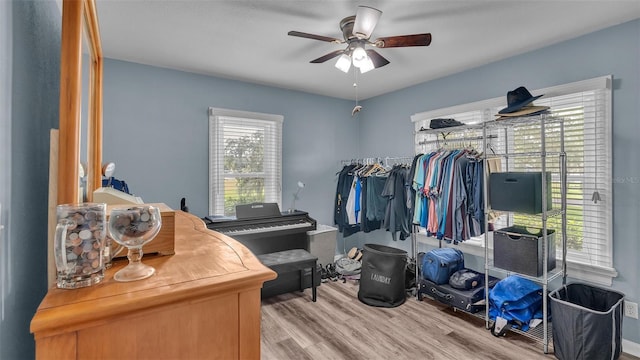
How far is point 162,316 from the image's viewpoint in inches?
21.4

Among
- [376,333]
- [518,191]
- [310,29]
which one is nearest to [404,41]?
[310,29]

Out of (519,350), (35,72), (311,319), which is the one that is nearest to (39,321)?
(35,72)

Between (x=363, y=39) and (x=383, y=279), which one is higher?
(x=363, y=39)

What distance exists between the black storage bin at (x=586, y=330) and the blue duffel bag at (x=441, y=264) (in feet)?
3.04

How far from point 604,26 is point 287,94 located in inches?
124

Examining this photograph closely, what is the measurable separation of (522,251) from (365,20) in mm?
2112

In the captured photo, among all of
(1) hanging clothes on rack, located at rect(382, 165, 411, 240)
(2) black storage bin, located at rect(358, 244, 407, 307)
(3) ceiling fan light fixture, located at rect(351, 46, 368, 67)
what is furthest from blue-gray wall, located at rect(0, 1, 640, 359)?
(3) ceiling fan light fixture, located at rect(351, 46, 368, 67)

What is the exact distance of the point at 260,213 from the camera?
11.6 feet

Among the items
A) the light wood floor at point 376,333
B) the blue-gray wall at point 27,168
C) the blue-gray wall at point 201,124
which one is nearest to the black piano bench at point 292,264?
the light wood floor at point 376,333

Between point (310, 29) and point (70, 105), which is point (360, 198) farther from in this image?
point (70, 105)

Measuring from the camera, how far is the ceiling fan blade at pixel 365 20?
1.83 metres

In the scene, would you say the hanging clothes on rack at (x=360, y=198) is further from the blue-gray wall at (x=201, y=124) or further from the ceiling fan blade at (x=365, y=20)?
the ceiling fan blade at (x=365, y=20)

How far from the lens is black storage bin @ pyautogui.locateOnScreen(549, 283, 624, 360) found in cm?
204

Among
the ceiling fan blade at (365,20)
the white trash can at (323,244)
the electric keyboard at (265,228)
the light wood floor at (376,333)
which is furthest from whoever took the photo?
the white trash can at (323,244)
